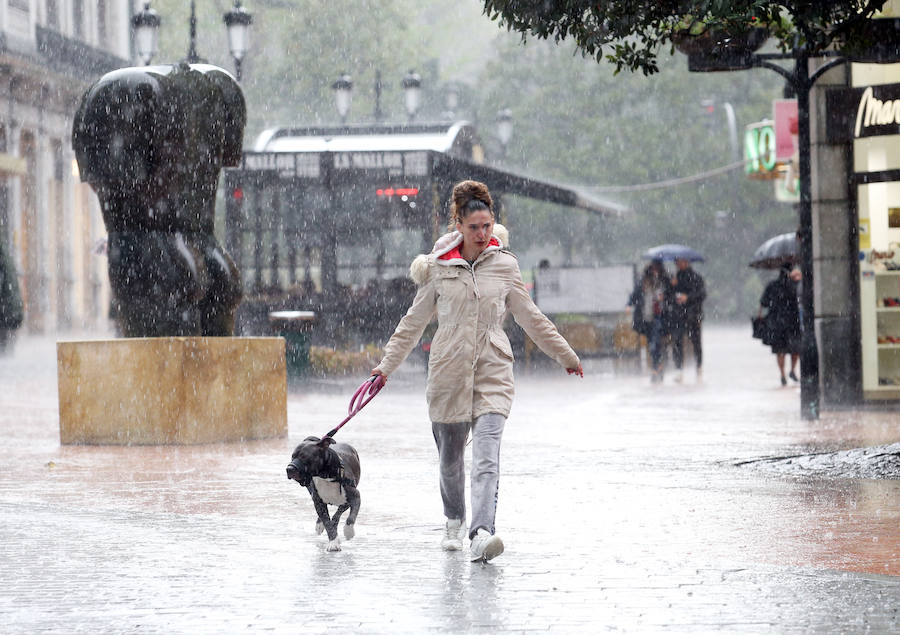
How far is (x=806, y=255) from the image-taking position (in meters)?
14.6

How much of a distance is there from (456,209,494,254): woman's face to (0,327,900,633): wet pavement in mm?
1353

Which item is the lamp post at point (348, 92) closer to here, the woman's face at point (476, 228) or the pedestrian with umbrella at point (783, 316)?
the pedestrian with umbrella at point (783, 316)

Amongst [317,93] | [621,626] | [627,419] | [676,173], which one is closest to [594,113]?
[676,173]

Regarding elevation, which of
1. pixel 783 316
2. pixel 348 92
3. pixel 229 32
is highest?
pixel 348 92

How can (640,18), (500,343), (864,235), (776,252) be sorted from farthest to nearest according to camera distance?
(776,252)
(864,235)
(640,18)
(500,343)

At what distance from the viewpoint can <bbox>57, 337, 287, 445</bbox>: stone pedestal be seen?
12586 mm

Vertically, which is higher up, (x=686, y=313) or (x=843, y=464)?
(x=686, y=313)

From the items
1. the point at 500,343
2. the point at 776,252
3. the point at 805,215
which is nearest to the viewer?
the point at 500,343

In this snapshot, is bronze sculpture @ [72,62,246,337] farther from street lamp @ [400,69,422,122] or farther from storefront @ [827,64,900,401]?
street lamp @ [400,69,422,122]

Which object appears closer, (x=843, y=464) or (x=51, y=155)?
(x=843, y=464)

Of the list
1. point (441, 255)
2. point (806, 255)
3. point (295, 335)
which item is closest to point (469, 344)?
point (441, 255)

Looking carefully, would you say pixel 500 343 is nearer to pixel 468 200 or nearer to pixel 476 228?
pixel 476 228

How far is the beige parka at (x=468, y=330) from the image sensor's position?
7.14 m

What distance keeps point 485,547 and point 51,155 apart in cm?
4018
